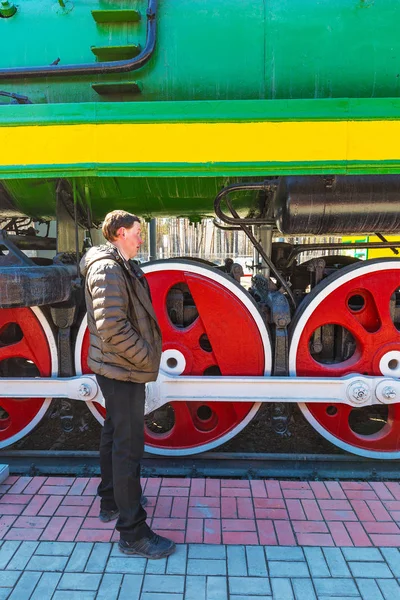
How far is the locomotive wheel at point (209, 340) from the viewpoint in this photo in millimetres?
2672

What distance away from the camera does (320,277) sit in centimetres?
280

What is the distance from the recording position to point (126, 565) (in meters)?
1.88

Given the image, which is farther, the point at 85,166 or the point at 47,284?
the point at 47,284

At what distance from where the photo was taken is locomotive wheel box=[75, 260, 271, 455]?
2672 mm

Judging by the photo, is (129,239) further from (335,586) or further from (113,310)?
(335,586)

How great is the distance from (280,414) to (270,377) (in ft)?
1.09

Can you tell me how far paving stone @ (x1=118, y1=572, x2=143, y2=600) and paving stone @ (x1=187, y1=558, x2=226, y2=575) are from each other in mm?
210

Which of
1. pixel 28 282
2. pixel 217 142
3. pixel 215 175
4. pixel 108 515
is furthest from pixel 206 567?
pixel 217 142

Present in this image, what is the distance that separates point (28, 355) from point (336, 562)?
2039 millimetres

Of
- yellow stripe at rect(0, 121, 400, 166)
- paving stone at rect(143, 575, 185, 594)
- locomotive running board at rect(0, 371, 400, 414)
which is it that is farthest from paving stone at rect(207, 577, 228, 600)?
yellow stripe at rect(0, 121, 400, 166)

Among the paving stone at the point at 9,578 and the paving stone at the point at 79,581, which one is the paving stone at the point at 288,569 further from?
the paving stone at the point at 9,578

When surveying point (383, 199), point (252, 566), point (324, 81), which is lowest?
point (252, 566)

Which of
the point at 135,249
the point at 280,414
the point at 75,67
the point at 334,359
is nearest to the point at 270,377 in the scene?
the point at 280,414

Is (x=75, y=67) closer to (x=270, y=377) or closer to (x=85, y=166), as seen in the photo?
(x=85, y=166)
